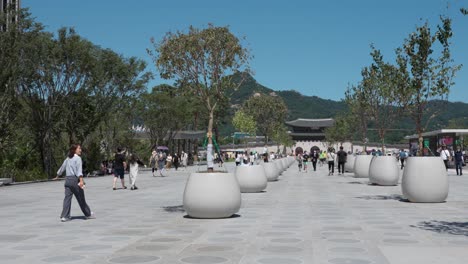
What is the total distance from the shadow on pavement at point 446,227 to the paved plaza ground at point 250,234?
2 cm

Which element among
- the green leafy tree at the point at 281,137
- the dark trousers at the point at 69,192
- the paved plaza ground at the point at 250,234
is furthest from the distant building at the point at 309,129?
the dark trousers at the point at 69,192

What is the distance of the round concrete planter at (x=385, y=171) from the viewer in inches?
785

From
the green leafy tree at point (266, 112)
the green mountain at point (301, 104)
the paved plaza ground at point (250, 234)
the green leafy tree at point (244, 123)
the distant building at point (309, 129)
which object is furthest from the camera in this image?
the green mountain at point (301, 104)

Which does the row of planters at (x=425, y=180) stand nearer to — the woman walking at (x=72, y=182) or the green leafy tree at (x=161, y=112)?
the woman walking at (x=72, y=182)

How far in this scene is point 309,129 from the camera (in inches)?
4444

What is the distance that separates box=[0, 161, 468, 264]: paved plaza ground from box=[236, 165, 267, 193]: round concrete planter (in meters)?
3.31

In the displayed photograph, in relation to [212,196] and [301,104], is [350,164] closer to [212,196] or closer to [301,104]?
[212,196]

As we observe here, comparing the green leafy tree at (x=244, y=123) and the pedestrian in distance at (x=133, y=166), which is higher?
the green leafy tree at (x=244, y=123)

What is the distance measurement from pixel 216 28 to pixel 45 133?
59.4 ft

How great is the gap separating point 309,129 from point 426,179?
10021 cm

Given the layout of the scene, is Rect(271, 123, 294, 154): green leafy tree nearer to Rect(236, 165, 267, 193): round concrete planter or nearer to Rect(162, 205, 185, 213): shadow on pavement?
Rect(236, 165, 267, 193): round concrete planter

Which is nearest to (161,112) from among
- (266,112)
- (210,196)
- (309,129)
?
(210,196)

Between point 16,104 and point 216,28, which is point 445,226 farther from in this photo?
point 16,104

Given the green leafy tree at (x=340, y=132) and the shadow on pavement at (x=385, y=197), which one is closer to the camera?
the shadow on pavement at (x=385, y=197)
